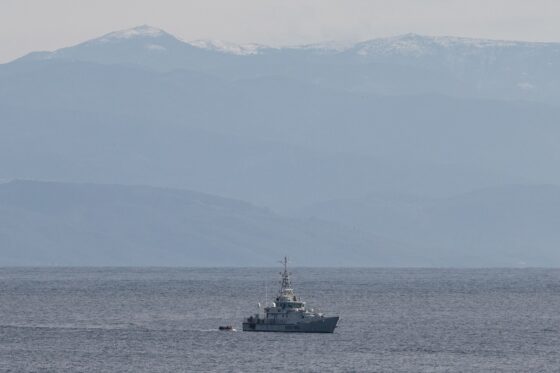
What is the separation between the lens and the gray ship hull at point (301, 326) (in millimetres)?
147750

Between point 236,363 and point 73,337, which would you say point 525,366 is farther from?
point 73,337

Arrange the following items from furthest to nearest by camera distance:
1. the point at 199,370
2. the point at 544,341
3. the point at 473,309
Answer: the point at 473,309 < the point at 544,341 < the point at 199,370

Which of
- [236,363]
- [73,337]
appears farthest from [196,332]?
[236,363]

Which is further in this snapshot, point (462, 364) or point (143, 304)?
point (143, 304)

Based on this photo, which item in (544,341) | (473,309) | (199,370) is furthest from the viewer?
(473,309)

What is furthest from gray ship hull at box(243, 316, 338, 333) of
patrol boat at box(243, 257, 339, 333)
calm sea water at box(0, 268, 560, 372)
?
calm sea water at box(0, 268, 560, 372)

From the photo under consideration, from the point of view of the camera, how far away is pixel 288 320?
14938cm

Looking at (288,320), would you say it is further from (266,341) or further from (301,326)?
(266,341)

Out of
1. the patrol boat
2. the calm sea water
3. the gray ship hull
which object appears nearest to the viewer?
the calm sea water

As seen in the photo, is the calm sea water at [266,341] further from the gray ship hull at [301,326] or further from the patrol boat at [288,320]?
the patrol boat at [288,320]

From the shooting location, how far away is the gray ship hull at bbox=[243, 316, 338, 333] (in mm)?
147750

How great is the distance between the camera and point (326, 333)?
148375 mm

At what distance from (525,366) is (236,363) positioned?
20.3 m

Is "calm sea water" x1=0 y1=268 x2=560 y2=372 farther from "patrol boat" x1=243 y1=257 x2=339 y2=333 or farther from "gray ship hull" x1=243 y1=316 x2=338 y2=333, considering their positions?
"patrol boat" x1=243 y1=257 x2=339 y2=333
